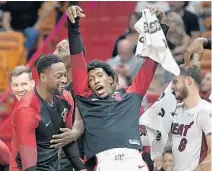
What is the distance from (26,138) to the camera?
8.74 m

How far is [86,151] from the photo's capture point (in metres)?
9.23

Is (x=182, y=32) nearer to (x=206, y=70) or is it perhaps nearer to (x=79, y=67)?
(x=206, y=70)

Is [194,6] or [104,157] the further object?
[194,6]

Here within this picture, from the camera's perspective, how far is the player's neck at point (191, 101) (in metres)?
9.54

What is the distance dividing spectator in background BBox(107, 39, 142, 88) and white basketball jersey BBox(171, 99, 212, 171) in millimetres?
3825

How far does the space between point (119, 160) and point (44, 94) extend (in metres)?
0.84

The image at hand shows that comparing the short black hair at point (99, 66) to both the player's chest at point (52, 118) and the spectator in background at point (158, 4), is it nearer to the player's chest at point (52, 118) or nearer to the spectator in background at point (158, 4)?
the player's chest at point (52, 118)

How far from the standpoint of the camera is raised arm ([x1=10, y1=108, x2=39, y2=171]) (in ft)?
28.7

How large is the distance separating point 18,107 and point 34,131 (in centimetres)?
24

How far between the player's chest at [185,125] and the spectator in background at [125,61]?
3.74m

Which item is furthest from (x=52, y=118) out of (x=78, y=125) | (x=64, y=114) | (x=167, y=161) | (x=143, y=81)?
(x=167, y=161)

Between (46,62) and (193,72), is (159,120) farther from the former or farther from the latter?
(46,62)

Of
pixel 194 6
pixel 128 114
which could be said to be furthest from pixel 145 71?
pixel 194 6

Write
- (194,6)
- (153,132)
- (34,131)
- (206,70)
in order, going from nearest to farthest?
(34,131) → (153,132) → (206,70) → (194,6)
